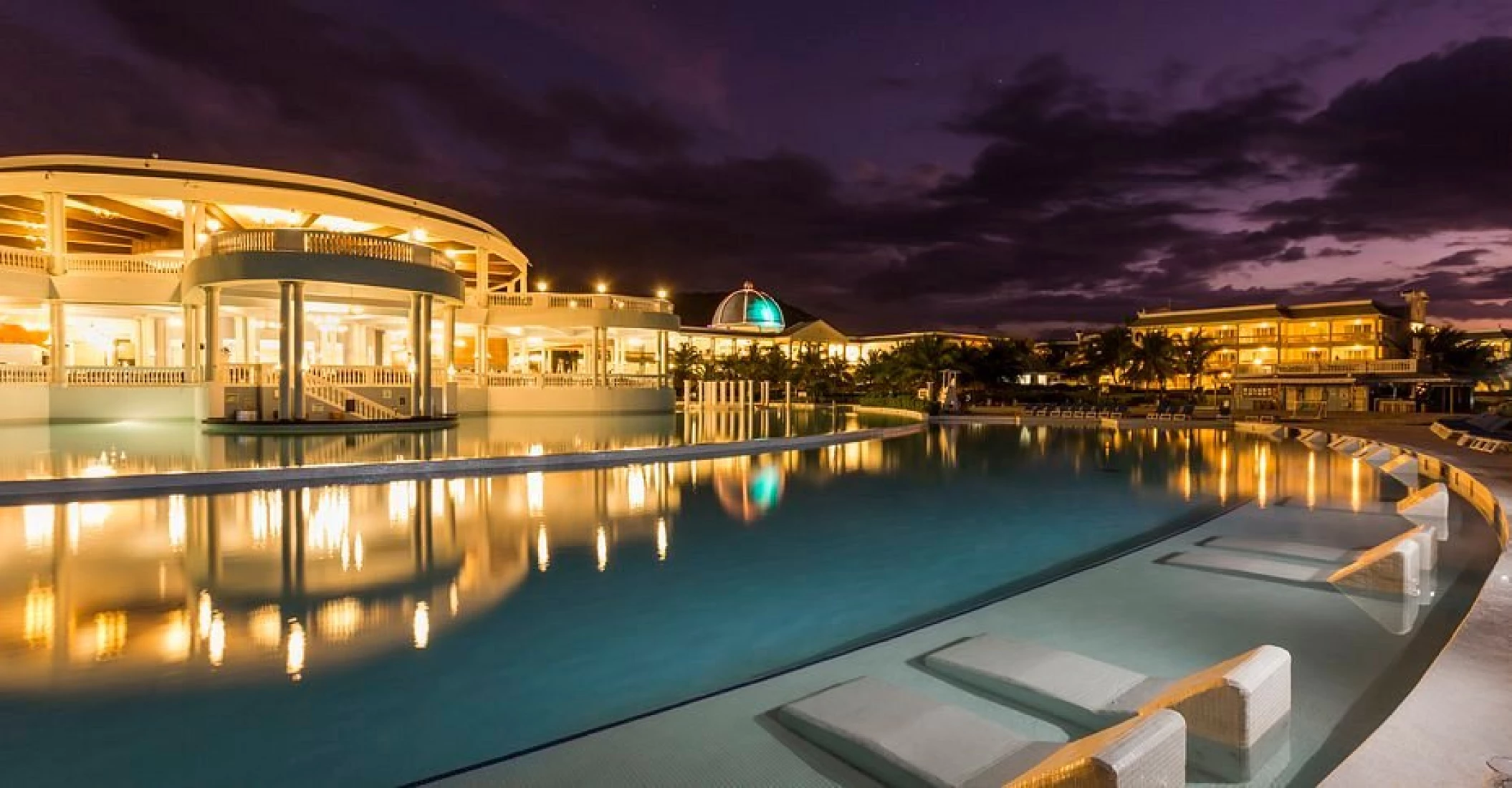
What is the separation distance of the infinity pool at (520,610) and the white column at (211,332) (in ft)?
42.3

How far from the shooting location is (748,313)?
67.2 meters

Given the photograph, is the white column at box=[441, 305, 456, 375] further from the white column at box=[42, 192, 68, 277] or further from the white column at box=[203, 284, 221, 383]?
the white column at box=[42, 192, 68, 277]

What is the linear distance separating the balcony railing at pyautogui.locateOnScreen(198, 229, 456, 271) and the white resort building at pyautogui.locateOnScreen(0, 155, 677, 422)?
0.05 meters

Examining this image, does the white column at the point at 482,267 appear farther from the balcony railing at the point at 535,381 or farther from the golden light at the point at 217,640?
the golden light at the point at 217,640

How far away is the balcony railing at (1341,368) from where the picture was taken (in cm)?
4494

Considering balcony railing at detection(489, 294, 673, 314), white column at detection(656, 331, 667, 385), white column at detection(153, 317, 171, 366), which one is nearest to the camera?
white column at detection(153, 317, 171, 366)

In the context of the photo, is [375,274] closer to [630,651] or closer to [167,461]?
[167,461]

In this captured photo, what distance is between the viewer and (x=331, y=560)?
8.27m

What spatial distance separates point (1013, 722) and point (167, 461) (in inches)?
629

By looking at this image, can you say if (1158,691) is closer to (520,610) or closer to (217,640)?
(520,610)

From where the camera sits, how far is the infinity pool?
436 cm

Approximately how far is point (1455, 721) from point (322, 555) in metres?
9.54

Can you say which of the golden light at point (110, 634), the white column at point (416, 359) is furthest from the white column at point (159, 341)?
the golden light at point (110, 634)

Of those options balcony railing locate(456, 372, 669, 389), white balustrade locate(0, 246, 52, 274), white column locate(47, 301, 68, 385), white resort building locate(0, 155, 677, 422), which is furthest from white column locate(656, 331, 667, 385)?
white balustrade locate(0, 246, 52, 274)
